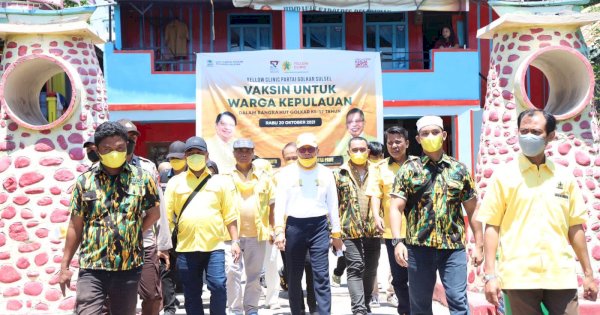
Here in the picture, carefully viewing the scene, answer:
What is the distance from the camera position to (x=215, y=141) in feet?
34.4

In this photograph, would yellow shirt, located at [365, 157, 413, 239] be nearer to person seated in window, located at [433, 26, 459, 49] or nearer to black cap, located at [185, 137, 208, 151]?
black cap, located at [185, 137, 208, 151]

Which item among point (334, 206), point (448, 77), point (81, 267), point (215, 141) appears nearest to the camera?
point (81, 267)

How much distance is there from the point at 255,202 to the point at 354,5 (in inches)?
203

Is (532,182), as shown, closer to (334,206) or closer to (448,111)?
(334,206)

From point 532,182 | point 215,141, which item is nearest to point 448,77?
point 215,141

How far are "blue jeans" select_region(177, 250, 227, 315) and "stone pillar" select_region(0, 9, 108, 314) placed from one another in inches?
87.0

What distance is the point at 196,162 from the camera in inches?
249

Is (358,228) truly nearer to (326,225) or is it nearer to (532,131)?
(326,225)

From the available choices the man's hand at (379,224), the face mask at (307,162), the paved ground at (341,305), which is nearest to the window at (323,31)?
the paved ground at (341,305)

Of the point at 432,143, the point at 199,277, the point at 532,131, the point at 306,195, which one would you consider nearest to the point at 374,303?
the point at 306,195

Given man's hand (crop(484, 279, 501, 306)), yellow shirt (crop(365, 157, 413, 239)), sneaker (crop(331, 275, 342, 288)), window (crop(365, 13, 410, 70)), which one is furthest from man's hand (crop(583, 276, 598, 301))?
window (crop(365, 13, 410, 70))

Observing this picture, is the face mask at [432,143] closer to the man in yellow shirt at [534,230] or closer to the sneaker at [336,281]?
the man in yellow shirt at [534,230]

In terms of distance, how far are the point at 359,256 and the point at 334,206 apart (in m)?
0.69

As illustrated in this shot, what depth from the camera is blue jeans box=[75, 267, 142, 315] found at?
4.72m
